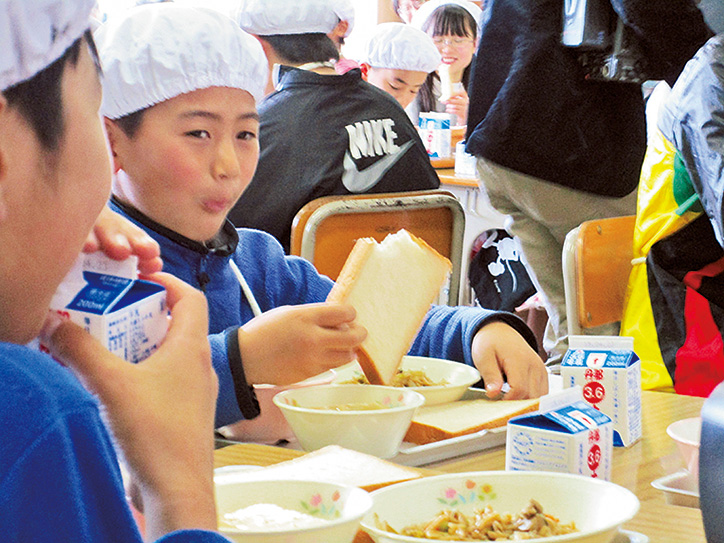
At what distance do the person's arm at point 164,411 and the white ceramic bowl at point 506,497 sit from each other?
0.19m

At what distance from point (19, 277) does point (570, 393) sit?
667 mm

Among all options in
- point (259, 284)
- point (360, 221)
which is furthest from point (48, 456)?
point (360, 221)

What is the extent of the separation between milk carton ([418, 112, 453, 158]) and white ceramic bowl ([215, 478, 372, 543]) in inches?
167

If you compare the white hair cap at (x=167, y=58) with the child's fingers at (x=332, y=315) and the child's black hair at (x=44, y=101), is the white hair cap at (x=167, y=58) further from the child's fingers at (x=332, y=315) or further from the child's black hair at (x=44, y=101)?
the child's black hair at (x=44, y=101)

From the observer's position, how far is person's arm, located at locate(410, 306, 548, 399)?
1.37 meters

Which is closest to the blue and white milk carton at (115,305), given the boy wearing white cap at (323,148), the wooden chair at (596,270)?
the wooden chair at (596,270)

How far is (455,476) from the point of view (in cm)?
84

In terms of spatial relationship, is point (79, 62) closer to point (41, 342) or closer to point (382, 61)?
point (41, 342)

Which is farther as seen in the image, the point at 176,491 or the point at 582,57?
the point at 582,57

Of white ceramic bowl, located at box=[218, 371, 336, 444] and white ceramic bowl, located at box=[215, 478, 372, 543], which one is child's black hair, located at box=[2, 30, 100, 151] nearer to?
white ceramic bowl, located at box=[215, 478, 372, 543]

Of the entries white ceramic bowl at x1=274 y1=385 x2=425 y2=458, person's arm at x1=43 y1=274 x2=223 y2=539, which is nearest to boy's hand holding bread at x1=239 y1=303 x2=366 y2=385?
white ceramic bowl at x1=274 y1=385 x2=425 y2=458

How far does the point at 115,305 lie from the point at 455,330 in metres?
1.03

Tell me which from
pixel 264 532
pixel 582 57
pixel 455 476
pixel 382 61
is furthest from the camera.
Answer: pixel 382 61

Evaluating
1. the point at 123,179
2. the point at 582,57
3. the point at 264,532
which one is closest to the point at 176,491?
the point at 264,532
